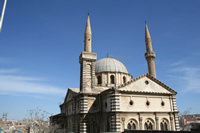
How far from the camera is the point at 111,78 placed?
35.1 metres

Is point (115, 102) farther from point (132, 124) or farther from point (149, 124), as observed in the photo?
point (149, 124)

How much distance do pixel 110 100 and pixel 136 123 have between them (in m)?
4.76

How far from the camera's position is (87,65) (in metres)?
28.0

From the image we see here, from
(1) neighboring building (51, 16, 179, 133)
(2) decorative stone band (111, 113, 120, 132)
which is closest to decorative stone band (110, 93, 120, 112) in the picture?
(1) neighboring building (51, 16, 179, 133)

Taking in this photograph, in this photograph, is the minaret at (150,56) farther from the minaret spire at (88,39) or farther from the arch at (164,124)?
the minaret spire at (88,39)

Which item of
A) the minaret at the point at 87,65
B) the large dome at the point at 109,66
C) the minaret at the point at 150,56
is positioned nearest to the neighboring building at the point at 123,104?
the minaret at the point at 87,65

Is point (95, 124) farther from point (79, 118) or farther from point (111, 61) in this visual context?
point (111, 61)

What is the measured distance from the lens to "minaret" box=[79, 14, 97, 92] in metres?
26.6

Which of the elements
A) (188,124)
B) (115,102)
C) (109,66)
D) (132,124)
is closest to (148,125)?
(132,124)

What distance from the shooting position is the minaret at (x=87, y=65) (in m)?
26.6

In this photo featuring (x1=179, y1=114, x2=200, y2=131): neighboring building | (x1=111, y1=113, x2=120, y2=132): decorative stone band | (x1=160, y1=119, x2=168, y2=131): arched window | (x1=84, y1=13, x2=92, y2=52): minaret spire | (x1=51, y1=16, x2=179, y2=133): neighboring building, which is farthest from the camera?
(x1=84, y1=13, x2=92, y2=52): minaret spire

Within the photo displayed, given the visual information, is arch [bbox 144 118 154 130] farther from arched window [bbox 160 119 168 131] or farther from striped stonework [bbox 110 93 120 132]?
striped stonework [bbox 110 93 120 132]

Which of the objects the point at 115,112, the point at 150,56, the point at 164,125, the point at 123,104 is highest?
the point at 150,56

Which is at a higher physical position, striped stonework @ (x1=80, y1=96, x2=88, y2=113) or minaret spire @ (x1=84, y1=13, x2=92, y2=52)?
minaret spire @ (x1=84, y1=13, x2=92, y2=52)
